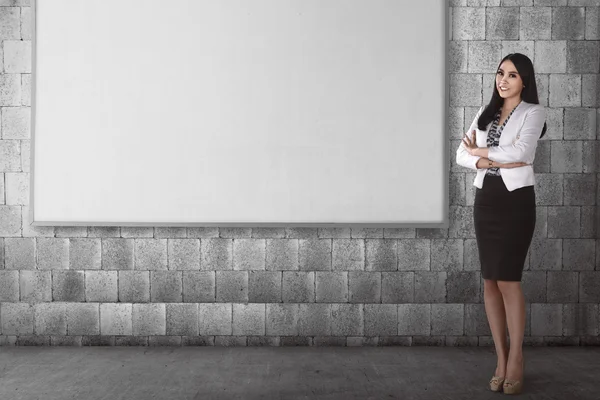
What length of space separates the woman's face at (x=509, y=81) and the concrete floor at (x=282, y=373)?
4.93 feet

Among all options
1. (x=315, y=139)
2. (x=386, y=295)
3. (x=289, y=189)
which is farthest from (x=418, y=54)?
(x=386, y=295)

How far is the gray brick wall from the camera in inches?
143

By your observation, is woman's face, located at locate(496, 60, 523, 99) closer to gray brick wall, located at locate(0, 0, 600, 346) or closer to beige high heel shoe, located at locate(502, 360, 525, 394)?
gray brick wall, located at locate(0, 0, 600, 346)

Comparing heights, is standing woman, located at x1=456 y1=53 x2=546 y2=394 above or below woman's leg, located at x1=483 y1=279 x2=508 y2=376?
above

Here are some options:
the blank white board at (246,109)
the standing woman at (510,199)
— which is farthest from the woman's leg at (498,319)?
the blank white board at (246,109)

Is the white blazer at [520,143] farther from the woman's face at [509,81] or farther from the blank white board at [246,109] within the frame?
the blank white board at [246,109]

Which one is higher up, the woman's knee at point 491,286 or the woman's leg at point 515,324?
the woman's knee at point 491,286

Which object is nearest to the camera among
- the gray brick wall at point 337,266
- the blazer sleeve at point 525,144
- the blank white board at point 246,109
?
the blazer sleeve at point 525,144

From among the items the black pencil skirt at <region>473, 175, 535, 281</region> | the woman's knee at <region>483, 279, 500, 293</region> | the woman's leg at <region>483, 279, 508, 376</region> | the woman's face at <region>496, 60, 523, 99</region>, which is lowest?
the woman's leg at <region>483, 279, 508, 376</region>

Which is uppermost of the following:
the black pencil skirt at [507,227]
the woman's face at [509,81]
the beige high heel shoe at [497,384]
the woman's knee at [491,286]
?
the woman's face at [509,81]

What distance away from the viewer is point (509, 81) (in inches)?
108

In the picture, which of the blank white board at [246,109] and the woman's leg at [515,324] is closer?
the woman's leg at [515,324]

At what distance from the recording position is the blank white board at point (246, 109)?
354cm

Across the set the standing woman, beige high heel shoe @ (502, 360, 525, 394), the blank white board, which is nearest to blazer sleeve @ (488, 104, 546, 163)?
the standing woman
